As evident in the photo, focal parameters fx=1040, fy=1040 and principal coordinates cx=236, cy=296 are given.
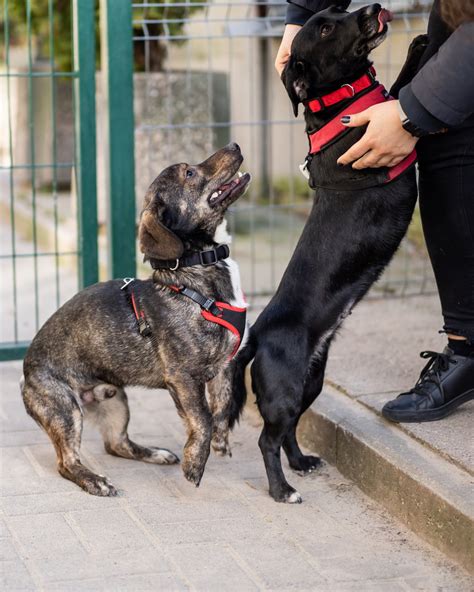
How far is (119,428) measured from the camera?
4246 mm

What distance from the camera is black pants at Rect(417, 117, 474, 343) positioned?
369cm

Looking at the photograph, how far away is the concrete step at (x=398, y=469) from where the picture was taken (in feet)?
10.9

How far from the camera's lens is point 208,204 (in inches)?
155

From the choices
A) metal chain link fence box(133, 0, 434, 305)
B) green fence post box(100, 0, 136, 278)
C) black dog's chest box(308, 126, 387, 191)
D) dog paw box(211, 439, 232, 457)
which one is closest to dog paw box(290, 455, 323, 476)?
dog paw box(211, 439, 232, 457)

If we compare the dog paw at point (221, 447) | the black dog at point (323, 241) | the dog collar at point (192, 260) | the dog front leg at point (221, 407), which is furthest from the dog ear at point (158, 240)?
the dog paw at point (221, 447)

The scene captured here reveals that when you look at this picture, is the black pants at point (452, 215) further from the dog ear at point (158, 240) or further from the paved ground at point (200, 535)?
the dog ear at point (158, 240)

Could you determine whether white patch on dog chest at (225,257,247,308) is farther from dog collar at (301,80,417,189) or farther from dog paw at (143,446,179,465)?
dog paw at (143,446,179,465)

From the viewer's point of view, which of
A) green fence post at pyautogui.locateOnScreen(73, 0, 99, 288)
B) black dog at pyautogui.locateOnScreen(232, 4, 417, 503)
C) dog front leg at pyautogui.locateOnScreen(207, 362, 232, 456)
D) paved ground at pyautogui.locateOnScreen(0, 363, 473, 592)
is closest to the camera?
paved ground at pyautogui.locateOnScreen(0, 363, 473, 592)

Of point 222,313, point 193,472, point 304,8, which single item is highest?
point 304,8

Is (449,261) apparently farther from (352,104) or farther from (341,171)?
(352,104)

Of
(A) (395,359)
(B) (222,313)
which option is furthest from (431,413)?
(A) (395,359)

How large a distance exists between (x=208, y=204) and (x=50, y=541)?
1.35 meters

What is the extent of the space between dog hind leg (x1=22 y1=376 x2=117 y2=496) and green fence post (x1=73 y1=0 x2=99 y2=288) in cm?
164

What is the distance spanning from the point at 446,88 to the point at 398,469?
1.32 m
